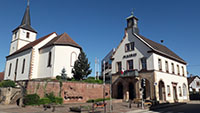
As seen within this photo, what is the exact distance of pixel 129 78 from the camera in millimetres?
28438

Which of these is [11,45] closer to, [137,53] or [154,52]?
[137,53]

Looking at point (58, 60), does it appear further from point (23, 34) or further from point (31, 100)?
point (23, 34)

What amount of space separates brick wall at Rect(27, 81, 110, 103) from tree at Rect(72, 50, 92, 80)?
3.35 meters

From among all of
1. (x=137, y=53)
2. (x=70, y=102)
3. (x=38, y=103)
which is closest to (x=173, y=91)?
(x=137, y=53)

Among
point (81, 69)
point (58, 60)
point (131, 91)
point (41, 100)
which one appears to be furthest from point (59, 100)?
point (131, 91)

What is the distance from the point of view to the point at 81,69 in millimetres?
30141

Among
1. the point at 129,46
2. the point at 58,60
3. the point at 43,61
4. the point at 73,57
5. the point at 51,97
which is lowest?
the point at 51,97

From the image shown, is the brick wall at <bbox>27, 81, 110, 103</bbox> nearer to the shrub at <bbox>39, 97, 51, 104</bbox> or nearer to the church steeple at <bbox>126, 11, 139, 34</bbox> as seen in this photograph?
the shrub at <bbox>39, 97, 51, 104</bbox>

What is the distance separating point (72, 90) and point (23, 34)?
29.8 meters

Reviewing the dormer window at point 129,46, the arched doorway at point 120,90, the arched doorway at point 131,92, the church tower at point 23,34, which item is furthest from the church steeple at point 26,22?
the arched doorway at point 131,92

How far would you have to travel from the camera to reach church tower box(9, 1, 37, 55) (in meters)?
45.8

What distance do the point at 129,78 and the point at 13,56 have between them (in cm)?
3106

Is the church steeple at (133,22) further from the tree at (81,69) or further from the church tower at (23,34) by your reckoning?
the church tower at (23,34)

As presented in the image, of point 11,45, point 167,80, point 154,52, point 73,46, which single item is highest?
point 11,45
